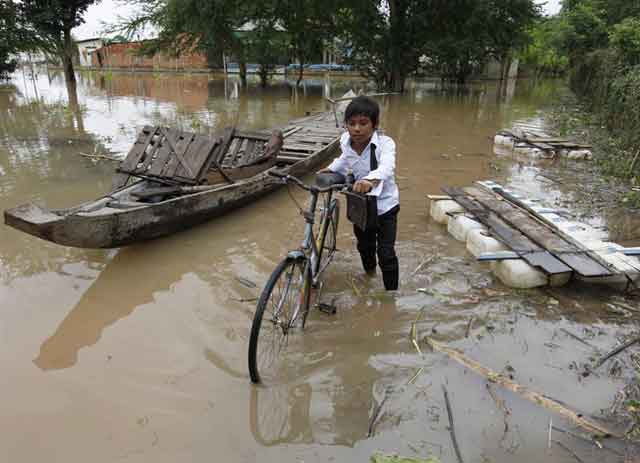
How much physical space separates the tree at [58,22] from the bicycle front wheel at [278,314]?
1790 cm

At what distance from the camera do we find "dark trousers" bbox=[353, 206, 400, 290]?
313 cm

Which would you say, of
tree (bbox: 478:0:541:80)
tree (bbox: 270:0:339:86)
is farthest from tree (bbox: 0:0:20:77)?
tree (bbox: 478:0:541:80)

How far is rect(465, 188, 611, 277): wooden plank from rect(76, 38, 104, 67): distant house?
1676 inches

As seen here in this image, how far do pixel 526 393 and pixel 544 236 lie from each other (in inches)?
83.0

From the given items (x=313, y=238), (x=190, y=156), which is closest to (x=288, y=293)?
(x=313, y=238)

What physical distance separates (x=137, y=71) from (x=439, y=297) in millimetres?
36757

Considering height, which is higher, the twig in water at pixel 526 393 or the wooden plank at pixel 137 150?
the wooden plank at pixel 137 150

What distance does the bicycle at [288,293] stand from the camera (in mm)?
2406

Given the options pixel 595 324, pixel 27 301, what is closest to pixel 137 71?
pixel 27 301

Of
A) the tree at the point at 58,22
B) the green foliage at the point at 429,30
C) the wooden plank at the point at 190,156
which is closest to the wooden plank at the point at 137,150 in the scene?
the wooden plank at the point at 190,156

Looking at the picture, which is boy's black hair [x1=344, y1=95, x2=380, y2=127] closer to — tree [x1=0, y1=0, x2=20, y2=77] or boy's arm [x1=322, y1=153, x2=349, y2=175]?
boy's arm [x1=322, y1=153, x2=349, y2=175]

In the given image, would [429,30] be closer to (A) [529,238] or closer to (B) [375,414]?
(A) [529,238]

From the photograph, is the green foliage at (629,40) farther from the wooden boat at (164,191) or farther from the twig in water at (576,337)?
the twig in water at (576,337)

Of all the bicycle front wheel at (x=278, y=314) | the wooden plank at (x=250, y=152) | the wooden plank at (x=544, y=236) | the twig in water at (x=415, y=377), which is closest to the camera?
the bicycle front wheel at (x=278, y=314)
